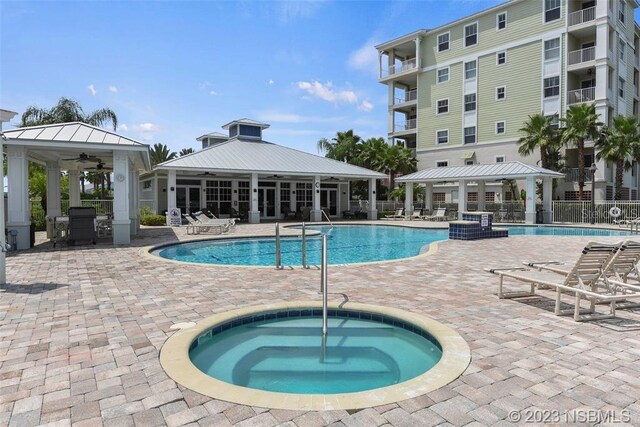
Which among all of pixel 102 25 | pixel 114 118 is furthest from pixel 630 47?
pixel 114 118

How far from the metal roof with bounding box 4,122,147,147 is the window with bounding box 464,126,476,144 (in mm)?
28361

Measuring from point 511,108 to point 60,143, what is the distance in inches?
1206

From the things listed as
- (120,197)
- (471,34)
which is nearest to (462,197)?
(471,34)

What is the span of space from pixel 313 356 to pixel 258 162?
873 inches

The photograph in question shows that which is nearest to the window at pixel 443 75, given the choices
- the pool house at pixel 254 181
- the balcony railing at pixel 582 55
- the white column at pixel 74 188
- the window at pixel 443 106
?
the window at pixel 443 106

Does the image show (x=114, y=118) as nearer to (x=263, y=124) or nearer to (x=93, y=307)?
(x=263, y=124)

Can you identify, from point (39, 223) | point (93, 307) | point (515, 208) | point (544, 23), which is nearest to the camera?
point (93, 307)

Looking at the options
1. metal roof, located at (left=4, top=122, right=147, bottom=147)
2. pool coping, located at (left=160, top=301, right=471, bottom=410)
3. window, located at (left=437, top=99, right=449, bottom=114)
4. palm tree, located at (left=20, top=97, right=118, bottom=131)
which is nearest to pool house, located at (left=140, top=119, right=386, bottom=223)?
palm tree, located at (left=20, top=97, right=118, bottom=131)

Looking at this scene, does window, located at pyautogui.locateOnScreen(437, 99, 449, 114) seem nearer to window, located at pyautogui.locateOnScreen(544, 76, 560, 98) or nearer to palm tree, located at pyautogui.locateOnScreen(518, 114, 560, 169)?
window, located at pyautogui.locateOnScreen(544, 76, 560, 98)

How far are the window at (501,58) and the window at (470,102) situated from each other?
3.04 m

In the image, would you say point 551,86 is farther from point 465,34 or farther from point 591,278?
point 591,278

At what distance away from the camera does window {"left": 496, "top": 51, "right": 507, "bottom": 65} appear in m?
31.9

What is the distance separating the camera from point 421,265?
30.0ft

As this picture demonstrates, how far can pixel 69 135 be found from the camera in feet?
42.5
